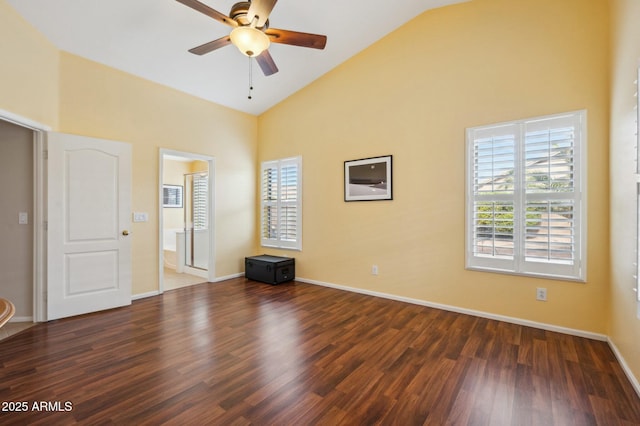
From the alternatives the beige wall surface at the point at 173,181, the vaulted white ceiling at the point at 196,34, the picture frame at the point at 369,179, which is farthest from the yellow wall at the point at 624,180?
the beige wall surface at the point at 173,181

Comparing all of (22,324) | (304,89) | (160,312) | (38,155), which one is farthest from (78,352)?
(304,89)

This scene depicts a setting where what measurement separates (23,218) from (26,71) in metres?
1.60

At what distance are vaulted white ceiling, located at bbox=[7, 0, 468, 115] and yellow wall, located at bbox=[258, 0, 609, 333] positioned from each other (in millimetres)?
348

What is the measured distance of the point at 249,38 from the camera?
7.92 ft

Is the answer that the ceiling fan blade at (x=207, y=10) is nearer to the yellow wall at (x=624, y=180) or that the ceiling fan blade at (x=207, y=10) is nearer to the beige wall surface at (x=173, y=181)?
the yellow wall at (x=624, y=180)

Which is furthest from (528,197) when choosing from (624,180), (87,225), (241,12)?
(87,225)

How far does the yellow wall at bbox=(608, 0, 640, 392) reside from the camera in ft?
6.97

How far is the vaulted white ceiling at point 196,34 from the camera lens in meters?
2.98

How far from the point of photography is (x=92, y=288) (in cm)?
356

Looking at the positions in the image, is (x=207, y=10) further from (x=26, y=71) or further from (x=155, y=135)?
(x=155, y=135)

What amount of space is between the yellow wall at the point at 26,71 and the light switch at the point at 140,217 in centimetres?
136

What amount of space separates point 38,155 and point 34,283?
1460 mm

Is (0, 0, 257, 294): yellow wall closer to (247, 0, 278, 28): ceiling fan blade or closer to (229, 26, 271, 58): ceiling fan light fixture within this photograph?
(229, 26, 271, 58): ceiling fan light fixture

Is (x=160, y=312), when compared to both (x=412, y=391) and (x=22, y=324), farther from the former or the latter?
(x=412, y=391)
